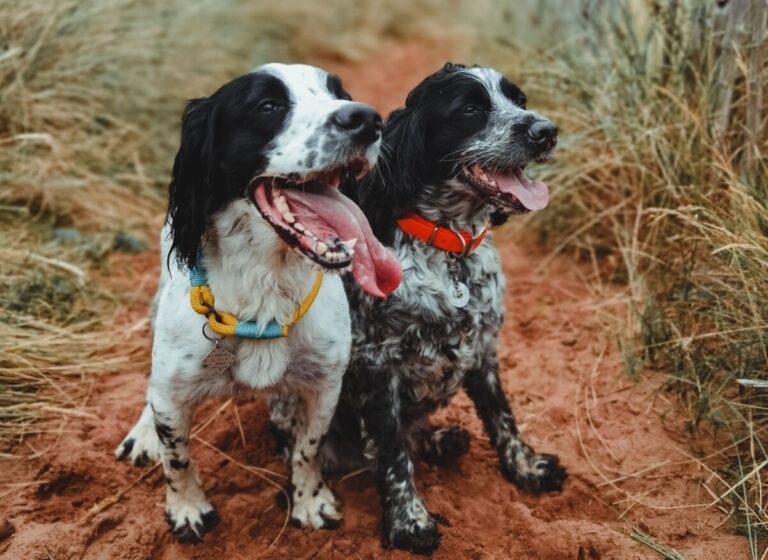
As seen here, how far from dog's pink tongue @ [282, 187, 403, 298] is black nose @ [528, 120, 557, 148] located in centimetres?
80

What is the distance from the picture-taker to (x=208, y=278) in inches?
91.6

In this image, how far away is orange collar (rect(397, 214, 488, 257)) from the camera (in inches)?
104

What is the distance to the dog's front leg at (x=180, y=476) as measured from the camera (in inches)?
96.9

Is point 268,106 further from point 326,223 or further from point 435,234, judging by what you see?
point 435,234

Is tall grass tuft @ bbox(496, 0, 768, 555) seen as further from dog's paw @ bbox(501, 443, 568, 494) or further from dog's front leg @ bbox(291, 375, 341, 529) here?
dog's front leg @ bbox(291, 375, 341, 529)

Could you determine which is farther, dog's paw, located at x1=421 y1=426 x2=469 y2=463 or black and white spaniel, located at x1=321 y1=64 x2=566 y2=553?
dog's paw, located at x1=421 y1=426 x2=469 y2=463

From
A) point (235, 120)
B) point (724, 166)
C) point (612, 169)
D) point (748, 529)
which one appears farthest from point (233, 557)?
point (612, 169)

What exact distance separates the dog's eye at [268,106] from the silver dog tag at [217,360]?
716 mm

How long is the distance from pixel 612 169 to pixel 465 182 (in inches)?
67.6

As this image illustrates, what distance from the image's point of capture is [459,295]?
105 inches

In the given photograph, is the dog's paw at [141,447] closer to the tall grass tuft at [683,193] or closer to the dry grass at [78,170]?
the dry grass at [78,170]

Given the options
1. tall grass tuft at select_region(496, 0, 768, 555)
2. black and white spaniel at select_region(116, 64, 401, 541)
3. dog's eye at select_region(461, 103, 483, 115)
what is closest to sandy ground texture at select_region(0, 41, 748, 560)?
tall grass tuft at select_region(496, 0, 768, 555)

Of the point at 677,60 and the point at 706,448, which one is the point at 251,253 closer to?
the point at 706,448

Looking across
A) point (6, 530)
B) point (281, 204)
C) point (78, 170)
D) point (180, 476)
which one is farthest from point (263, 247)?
point (78, 170)
